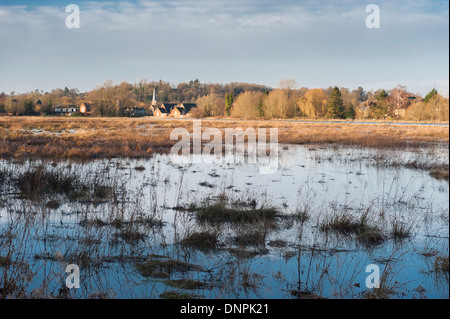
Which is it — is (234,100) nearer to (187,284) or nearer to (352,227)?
(352,227)

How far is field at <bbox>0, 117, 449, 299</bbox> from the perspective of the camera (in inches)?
160

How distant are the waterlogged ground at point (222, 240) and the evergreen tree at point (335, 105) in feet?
132

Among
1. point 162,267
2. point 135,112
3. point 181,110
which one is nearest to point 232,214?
point 162,267

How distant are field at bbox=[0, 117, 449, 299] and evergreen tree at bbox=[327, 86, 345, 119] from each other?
39.0 metres

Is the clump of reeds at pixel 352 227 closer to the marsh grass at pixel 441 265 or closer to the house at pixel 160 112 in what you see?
the marsh grass at pixel 441 265

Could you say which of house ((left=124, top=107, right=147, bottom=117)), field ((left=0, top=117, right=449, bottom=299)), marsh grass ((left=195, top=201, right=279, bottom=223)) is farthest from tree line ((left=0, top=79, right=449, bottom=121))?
marsh grass ((left=195, top=201, right=279, bottom=223))

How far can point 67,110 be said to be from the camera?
187ft

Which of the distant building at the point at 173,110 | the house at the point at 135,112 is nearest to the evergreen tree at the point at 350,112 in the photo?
the house at the point at 135,112

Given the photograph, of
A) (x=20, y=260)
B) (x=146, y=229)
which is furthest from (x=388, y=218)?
(x=20, y=260)

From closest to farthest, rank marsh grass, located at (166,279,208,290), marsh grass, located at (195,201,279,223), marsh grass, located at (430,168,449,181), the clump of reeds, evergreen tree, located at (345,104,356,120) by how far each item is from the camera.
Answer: marsh grass, located at (166,279,208,290) < the clump of reeds < marsh grass, located at (195,201,279,223) < marsh grass, located at (430,168,449,181) < evergreen tree, located at (345,104,356,120)

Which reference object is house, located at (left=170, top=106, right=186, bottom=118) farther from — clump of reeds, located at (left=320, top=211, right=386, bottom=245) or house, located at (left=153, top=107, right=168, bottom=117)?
clump of reeds, located at (left=320, top=211, right=386, bottom=245)

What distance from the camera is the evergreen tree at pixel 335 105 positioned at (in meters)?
48.2

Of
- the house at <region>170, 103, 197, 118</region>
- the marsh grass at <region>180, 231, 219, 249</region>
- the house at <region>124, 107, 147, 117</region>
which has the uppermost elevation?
the house at <region>170, 103, 197, 118</region>

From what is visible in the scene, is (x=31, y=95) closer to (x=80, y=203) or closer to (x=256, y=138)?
(x=256, y=138)
